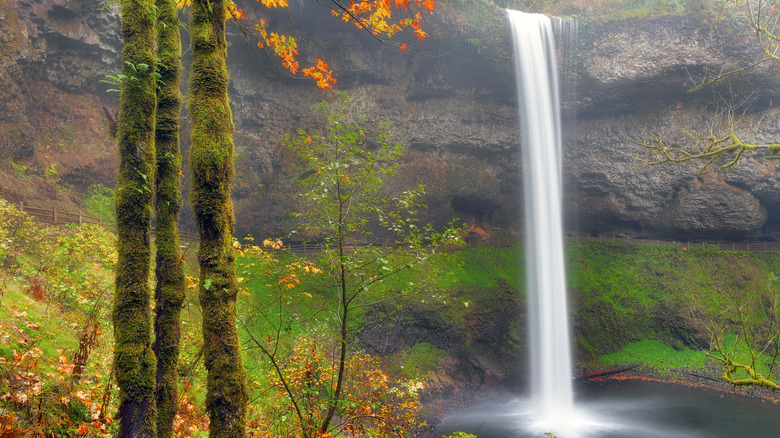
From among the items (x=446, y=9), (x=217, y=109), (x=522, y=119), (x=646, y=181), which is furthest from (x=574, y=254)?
(x=217, y=109)

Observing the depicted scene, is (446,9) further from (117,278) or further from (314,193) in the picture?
(117,278)

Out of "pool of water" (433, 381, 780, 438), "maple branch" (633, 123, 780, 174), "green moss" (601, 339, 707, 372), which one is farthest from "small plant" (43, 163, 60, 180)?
"green moss" (601, 339, 707, 372)

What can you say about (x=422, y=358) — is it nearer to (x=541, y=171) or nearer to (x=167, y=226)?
(x=541, y=171)

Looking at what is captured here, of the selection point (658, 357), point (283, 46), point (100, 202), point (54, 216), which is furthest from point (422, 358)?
point (100, 202)

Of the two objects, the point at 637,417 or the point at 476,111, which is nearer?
the point at 637,417

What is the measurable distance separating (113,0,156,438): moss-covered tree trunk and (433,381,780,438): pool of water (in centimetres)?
1078

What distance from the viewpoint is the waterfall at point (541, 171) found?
60.3ft

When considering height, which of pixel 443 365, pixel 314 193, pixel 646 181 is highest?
pixel 646 181

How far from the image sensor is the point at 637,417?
13.1 meters

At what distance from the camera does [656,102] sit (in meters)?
20.5

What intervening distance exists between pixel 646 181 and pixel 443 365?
15455mm

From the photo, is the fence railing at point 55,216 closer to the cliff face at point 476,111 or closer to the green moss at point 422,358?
the cliff face at point 476,111

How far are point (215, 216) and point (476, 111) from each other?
20.5 meters

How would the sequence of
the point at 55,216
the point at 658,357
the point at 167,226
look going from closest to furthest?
the point at 167,226 < the point at 55,216 < the point at 658,357
